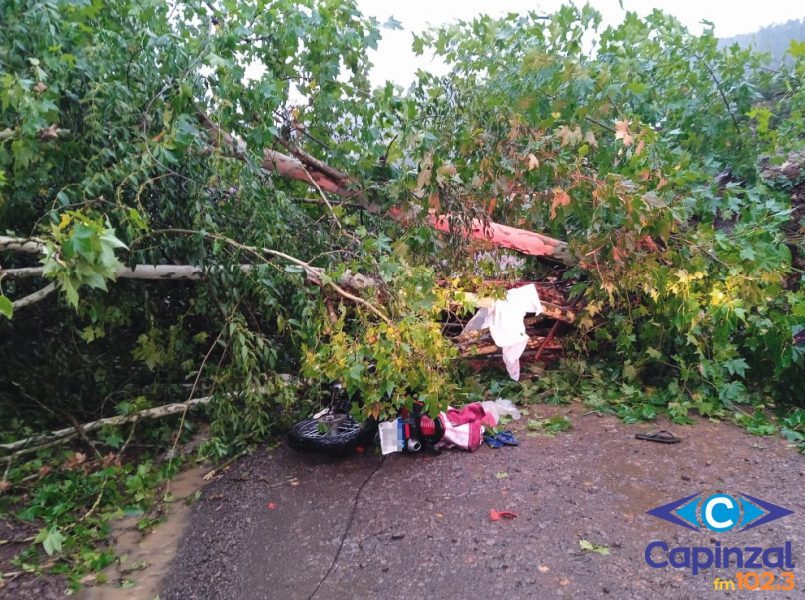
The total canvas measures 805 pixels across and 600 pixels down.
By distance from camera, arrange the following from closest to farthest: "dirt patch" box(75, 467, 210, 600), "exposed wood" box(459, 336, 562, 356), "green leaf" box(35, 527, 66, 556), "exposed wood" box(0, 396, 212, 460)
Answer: "dirt patch" box(75, 467, 210, 600), "green leaf" box(35, 527, 66, 556), "exposed wood" box(0, 396, 212, 460), "exposed wood" box(459, 336, 562, 356)

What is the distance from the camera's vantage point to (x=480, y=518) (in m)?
2.54

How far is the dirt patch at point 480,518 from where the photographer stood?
2.13 metres

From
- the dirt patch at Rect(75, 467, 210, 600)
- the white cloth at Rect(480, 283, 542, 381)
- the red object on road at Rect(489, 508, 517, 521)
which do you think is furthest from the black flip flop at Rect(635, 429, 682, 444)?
the dirt patch at Rect(75, 467, 210, 600)

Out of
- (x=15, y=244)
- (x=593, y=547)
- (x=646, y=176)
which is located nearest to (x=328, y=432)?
(x=593, y=547)

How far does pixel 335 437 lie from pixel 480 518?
1.07 meters

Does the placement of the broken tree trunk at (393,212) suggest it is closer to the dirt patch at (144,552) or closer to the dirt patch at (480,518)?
the dirt patch at (480,518)

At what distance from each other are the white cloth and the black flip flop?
0.88 meters

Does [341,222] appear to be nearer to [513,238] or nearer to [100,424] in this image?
[513,238]

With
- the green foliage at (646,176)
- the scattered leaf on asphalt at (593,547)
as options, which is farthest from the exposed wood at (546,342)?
the scattered leaf on asphalt at (593,547)

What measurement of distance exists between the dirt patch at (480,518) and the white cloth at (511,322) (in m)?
0.52

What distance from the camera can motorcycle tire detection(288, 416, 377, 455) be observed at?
10.6 feet

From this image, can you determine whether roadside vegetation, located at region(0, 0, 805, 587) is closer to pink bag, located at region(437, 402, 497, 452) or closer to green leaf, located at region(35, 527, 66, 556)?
green leaf, located at region(35, 527, 66, 556)

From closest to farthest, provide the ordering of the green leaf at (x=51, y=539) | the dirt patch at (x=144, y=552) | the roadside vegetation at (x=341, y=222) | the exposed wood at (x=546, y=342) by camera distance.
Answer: the dirt patch at (x=144, y=552) → the green leaf at (x=51, y=539) → the roadside vegetation at (x=341, y=222) → the exposed wood at (x=546, y=342)

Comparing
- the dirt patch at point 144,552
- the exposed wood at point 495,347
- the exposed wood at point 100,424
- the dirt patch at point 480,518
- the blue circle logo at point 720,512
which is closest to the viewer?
the dirt patch at point 480,518
